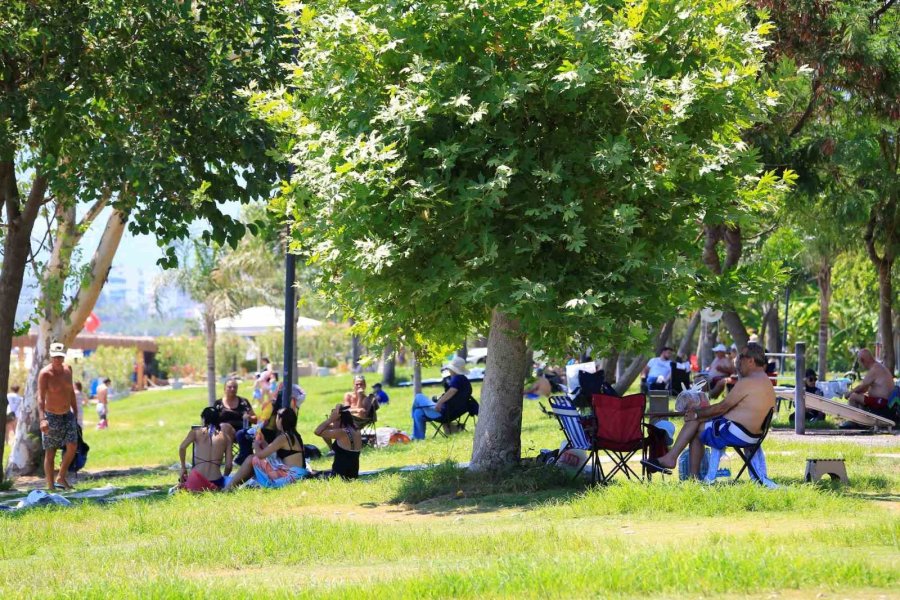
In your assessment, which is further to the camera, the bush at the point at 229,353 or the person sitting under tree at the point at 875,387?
the bush at the point at 229,353

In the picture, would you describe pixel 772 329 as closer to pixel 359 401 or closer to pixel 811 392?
pixel 811 392

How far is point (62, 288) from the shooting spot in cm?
2020

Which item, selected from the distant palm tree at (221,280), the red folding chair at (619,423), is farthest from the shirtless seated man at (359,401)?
the distant palm tree at (221,280)

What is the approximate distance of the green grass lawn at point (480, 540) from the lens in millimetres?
6500

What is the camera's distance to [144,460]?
24.3 meters

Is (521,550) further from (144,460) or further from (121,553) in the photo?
(144,460)

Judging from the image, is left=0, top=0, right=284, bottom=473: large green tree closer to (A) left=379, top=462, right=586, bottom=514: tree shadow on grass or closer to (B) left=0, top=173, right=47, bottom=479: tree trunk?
(B) left=0, top=173, right=47, bottom=479: tree trunk

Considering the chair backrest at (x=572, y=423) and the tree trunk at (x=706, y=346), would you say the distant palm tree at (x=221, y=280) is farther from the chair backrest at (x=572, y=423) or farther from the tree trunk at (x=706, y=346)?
the chair backrest at (x=572, y=423)

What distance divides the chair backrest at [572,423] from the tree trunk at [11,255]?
313 inches

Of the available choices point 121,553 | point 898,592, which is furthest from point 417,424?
point 898,592

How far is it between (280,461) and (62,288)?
8.16m

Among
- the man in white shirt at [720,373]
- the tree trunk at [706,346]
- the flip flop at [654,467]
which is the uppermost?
the tree trunk at [706,346]

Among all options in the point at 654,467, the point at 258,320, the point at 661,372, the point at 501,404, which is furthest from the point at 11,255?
Result: the point at 258,320

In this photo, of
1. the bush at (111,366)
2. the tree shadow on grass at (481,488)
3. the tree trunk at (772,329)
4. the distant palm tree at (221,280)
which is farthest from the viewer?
the bush at (111,366)
